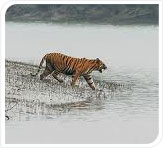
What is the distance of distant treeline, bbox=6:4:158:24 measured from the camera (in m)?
8.36

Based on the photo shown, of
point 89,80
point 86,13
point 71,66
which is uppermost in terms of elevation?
point 86,13

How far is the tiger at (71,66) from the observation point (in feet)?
27.7

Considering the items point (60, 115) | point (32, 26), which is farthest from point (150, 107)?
point (32, 26)

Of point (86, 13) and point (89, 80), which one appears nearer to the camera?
point (89, 80)

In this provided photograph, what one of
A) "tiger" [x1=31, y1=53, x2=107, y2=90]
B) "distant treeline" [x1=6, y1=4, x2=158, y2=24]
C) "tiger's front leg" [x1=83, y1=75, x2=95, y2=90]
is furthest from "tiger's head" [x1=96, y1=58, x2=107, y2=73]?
"distant treeline" [x1=6, y1=4, x2=158, y2=24]

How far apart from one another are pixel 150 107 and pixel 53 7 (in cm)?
122

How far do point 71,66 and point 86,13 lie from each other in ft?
1.61

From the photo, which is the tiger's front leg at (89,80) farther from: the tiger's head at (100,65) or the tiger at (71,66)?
the tiger's head at (100,65)

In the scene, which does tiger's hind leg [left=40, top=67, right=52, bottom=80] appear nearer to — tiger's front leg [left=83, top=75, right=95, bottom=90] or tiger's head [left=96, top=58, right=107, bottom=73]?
tiger's front leg [left=83, top=75, right=95, bottom=90]

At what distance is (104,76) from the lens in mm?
8445

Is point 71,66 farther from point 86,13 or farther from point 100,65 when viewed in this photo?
point 86,13

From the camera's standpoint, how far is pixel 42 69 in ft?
27.8

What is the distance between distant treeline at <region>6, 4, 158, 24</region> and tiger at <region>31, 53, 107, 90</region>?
0.36 metres

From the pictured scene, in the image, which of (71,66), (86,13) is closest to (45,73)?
(71,66)
